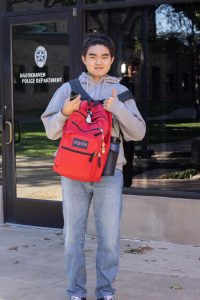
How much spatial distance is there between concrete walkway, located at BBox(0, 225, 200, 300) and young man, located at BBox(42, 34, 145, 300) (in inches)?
21.4

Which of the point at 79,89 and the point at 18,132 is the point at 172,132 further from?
the point at 79,89

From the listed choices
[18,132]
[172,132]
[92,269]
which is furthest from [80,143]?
[18,132]

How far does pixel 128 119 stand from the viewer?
4047 mm

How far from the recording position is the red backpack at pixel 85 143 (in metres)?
3.95

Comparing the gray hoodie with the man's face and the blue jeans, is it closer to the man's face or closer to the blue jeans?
the man's face

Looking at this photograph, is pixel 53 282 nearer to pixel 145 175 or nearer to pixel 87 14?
pixel 145 175

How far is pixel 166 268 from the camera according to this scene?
5516mm

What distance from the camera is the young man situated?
4145 millimetres

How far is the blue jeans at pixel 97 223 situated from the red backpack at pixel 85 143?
0.17m

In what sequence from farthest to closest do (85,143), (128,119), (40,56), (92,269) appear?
1. (40,56)
2. (92,269)
3. (128,119)
4. (85,143)

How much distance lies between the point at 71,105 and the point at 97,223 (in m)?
0.87

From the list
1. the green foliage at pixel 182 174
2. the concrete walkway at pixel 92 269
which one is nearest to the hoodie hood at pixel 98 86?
the concrete walkway at pixel 92 269

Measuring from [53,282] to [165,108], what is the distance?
2368mm

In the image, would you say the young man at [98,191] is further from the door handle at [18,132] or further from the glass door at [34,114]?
the door handle at [18,132]
